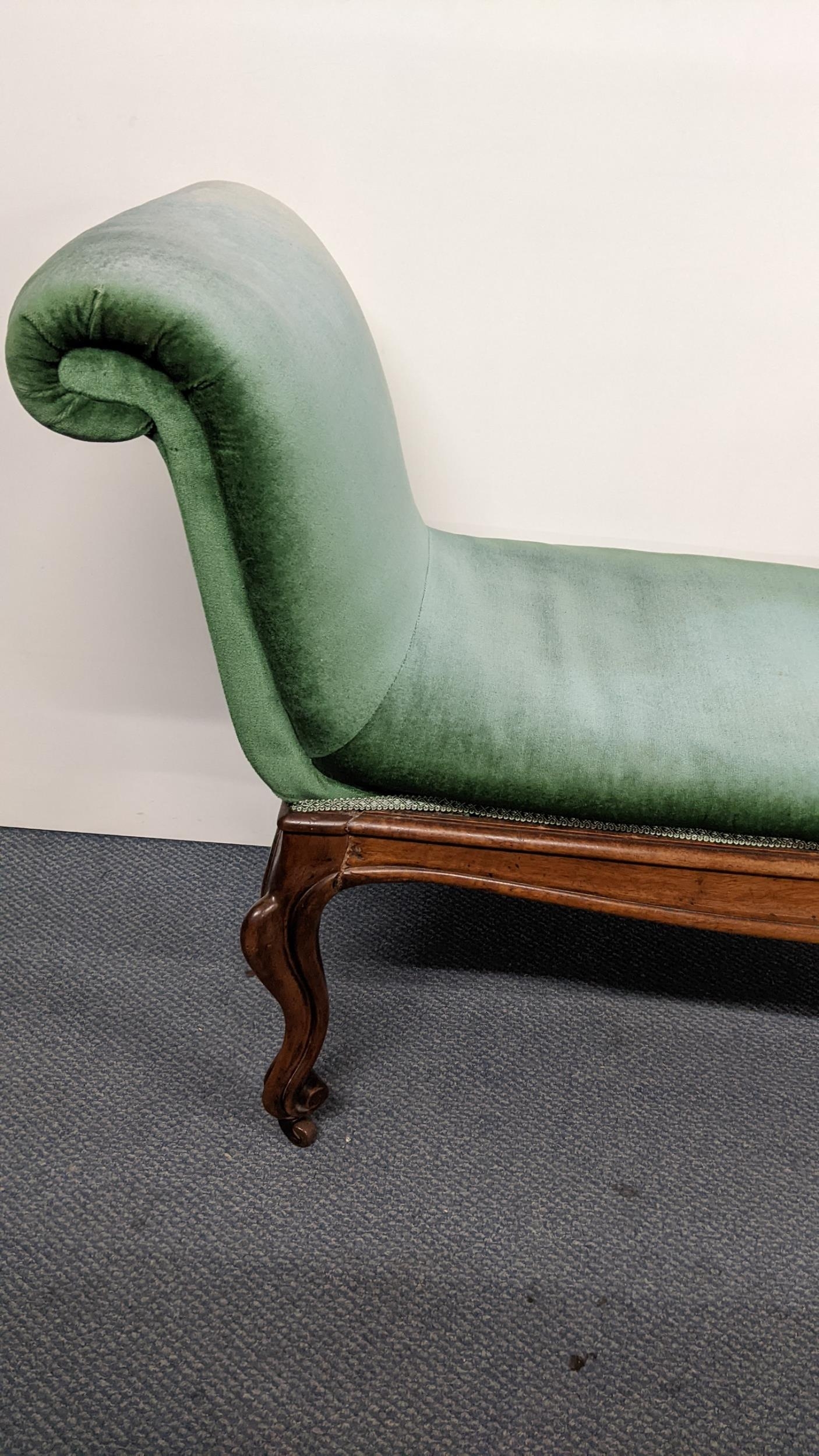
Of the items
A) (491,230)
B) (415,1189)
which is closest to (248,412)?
(491,230)

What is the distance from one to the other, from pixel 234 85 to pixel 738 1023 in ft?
4.05

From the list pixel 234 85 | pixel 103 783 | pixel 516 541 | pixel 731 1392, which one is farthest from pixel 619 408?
pixel 731 1392

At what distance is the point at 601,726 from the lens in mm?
932

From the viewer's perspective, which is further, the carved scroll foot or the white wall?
the white wall

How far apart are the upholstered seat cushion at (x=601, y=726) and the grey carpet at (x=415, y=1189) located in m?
0.39

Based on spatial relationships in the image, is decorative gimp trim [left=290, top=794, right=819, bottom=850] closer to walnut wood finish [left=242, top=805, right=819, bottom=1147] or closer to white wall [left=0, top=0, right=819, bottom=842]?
walnut wood finish [left=242, top=805, right=819, bottom=1147]

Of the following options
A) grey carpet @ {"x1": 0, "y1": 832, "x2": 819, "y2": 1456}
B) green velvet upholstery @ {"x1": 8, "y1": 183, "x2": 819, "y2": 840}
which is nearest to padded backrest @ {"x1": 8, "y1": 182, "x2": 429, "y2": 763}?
green velvet upholstery @ {"x1": 8, "y1": 183, "x2": 819, "y2": 840}

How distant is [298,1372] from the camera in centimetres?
88

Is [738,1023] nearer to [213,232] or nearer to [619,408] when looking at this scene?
[619,408]

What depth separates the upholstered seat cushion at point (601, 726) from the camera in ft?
3.01

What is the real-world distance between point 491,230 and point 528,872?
0.76 meters

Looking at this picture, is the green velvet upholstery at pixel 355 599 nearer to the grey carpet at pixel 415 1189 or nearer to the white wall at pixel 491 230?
the white wall at pixel 491 230

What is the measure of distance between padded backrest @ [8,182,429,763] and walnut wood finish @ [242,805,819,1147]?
0.08m

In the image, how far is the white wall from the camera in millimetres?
1150
